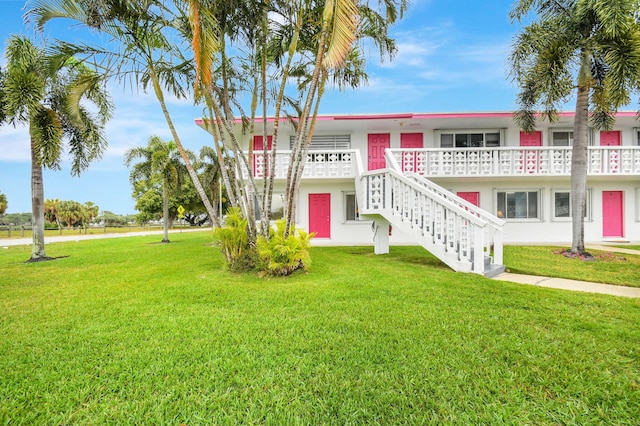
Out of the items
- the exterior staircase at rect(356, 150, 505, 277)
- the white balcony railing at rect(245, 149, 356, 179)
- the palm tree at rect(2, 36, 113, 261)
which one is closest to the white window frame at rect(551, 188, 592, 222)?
the exterior staircase at rect(356, 150, 505, 277)

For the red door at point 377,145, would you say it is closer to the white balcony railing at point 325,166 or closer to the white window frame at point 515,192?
the white balcony railing at point 325,166

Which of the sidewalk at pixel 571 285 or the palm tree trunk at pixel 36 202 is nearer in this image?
the sidewalk at pixel 571 285

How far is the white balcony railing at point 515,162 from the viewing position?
12.7 metres

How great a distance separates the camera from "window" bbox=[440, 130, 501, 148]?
1514 centimetres

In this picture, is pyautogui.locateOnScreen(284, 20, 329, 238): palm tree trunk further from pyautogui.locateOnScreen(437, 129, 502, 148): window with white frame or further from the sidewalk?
pyautogui.locateOnScreen(437, 129, 502, 148): window with white frame

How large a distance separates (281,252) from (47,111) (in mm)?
9987

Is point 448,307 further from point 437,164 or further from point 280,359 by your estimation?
point 437,164

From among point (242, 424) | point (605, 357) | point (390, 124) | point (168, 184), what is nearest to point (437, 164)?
point (390, 124)

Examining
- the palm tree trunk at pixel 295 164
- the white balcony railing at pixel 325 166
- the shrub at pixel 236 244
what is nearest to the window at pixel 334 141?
the white balcony railing at pixel 325 166

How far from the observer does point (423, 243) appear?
8016mm

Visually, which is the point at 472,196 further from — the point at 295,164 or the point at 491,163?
the point at 295,164

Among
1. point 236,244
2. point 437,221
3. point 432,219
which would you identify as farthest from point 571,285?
point 236,244

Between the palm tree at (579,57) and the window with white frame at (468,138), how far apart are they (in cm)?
426

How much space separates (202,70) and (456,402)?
6.26 metres
